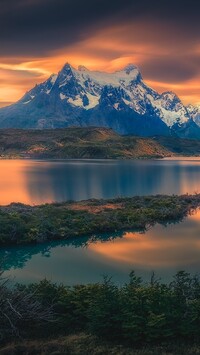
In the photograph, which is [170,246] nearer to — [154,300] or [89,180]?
[154,300]

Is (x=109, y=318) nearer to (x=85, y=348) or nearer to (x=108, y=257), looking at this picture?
(x=85, y=348)

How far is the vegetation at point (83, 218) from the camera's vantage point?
6269 centimetres

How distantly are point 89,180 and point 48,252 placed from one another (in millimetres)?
98948

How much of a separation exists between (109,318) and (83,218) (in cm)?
4480

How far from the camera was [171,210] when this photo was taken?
83625 mm

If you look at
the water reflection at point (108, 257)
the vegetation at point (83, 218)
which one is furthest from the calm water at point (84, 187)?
the water reflection at point (108, 257)

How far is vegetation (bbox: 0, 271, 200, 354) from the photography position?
28.0 meters

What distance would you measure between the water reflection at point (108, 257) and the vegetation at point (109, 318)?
13.4 meters

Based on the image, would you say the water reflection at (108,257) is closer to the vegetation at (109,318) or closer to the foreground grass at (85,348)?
the vegetation at (109,318)

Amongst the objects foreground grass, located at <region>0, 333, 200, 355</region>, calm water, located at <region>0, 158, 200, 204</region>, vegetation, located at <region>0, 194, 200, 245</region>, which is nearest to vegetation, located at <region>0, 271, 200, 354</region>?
foreground grass, located at <region>0, 333, 200, 355</region>

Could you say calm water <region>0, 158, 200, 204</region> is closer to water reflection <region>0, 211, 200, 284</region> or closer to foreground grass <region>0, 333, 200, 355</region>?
water reflection <region>0, 211, 200, 284</region>

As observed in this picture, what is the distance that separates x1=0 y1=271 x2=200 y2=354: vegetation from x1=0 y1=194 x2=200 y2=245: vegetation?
30.6 meters

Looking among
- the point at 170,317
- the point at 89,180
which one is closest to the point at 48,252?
the point at 170,317

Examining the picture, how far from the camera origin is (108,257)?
5547cm
